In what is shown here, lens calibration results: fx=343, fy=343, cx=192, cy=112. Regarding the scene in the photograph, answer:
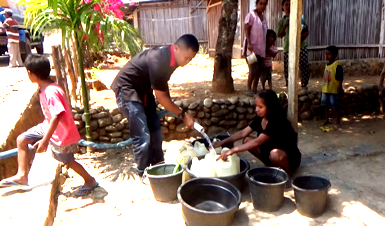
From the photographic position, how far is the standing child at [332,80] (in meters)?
4.82

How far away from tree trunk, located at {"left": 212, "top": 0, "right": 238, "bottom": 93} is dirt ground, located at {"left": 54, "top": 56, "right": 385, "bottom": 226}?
4.45ft

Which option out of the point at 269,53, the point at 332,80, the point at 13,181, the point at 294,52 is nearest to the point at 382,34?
the point at 269,53

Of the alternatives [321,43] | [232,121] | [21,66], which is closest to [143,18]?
[21,66]

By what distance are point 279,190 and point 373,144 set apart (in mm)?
2160

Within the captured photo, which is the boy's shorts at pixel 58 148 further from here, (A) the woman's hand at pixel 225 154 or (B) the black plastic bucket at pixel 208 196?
(A) the woman's hand at pixel 225 154

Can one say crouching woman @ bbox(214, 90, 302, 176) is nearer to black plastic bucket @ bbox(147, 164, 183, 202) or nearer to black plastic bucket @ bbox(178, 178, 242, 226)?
black plastic bucket @ bbox(178, 178, 242, 226)

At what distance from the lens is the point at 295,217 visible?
2.88m

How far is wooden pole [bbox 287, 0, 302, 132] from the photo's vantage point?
3.47 meters

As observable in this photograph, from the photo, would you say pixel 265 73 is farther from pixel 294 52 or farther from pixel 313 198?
pixel 313 198

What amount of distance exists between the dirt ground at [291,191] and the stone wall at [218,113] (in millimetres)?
272

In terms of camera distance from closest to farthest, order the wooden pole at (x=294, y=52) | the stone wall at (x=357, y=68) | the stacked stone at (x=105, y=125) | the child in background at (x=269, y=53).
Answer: the wooden pole at (x=294, y=52) < the stacked stone at (x=105, y=125) < the child in background at (x=269, y=53) < the stone wall at (x=357, y=68)

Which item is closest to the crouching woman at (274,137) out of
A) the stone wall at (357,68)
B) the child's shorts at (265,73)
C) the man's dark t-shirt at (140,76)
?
the man's dark t-shirt at (140,76)

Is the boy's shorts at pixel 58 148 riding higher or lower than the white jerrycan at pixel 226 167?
higher

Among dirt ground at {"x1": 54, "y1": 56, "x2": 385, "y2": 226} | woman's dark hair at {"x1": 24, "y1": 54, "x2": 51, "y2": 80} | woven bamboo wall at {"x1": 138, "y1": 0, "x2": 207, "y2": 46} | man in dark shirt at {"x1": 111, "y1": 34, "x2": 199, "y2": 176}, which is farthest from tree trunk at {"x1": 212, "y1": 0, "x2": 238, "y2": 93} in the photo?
woven bamboo wall at {"x1": 138, "y1": 0, "x2": 207, "y2": 46}
